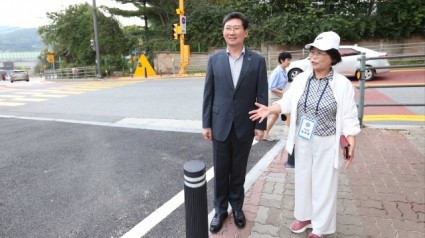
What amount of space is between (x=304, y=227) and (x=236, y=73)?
1542 millimetres

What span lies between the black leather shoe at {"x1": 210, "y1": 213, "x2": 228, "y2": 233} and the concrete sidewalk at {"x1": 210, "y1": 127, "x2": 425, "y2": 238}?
0.17 ft

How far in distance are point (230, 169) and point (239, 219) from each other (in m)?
0.49

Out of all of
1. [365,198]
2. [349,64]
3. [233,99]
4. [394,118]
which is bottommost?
[365,198]

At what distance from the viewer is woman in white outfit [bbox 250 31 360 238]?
2555mm

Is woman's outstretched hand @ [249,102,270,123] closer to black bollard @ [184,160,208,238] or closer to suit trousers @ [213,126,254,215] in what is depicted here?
suit trousers @ [213,126,254,215]

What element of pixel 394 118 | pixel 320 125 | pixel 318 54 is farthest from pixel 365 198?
pixel 394 118

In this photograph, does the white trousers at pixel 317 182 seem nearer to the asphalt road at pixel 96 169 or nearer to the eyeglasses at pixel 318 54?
the eyeglasses at pixel 318 54

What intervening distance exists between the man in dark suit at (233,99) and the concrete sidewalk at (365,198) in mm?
320

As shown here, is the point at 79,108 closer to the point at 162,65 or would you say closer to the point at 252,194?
the point at 252,194

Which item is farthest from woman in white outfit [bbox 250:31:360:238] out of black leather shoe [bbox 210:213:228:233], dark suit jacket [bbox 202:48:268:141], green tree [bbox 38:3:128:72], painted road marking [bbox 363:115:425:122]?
green tree [bbox 38:3:128:72]

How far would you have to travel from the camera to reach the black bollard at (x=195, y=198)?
2.23m

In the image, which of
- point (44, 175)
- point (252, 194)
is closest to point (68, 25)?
point (44, 175)

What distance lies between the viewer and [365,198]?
11.8ft

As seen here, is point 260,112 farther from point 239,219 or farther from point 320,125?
point 239,219
